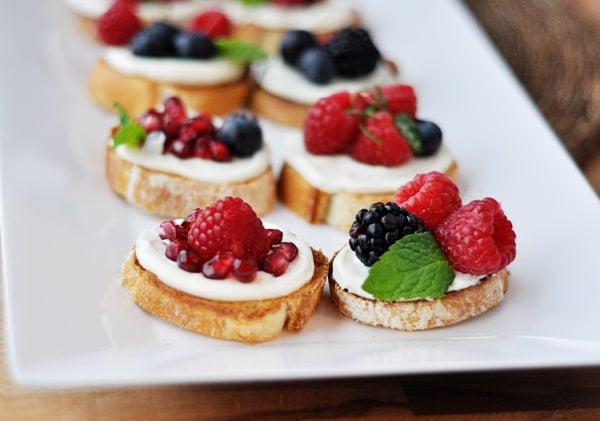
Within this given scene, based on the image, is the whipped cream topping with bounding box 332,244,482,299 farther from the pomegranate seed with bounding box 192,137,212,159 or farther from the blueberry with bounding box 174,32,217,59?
the blueberry with bounding box 174,32,217,59

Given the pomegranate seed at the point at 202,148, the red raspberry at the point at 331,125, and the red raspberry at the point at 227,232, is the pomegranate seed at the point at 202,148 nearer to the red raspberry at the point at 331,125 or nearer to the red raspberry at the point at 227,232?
the red raspberry at the point at 331,125

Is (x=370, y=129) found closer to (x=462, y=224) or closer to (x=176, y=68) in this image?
(x=462, y=224)

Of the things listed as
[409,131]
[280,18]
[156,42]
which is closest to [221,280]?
[409,131]

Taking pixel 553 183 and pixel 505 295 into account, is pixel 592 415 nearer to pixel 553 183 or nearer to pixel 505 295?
pixel 505 295

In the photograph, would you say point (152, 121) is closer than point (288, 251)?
No

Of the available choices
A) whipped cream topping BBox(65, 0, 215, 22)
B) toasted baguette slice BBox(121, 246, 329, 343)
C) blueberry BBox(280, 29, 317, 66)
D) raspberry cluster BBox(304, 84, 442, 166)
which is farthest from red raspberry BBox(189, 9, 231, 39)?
toasted baguette slice BBox(121, 246, 329, 343)

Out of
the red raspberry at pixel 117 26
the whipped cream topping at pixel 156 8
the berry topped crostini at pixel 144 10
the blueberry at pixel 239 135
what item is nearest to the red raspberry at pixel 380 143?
the blueberry at pixel 239 135
